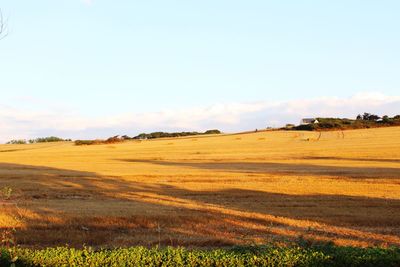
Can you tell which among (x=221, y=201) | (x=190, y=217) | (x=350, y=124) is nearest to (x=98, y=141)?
(x=350, y=124)

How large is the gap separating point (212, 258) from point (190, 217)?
8.51 m

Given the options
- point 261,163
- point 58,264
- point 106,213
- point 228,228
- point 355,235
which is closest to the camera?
point 58,264

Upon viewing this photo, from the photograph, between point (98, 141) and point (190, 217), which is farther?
point (98, 141)

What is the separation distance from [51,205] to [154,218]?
6.58m

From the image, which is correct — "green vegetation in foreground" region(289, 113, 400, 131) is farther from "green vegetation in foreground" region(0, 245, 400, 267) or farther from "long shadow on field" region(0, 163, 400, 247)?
"green vegetation in foreground" region(0, 245, 400, 267)

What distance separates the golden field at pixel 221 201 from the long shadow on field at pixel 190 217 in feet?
0.11

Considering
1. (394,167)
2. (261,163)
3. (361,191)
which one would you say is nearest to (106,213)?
(361,191)

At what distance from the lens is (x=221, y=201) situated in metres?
25.3

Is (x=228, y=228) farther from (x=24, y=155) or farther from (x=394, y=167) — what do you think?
(x=24, y=155)

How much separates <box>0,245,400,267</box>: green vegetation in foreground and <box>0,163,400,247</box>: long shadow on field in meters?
3.90

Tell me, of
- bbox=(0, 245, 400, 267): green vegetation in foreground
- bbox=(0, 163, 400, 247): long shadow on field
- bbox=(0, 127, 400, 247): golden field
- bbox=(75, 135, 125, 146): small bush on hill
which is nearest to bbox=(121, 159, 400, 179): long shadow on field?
bbox=(0, 127, 400, 247): golden field

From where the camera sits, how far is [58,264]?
10031mm

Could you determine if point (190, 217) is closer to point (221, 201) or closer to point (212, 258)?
point (221, 201)

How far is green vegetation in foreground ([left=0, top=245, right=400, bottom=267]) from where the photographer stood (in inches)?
391
